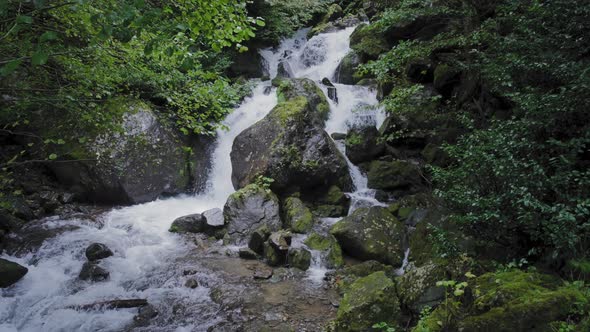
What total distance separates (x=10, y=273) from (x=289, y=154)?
663cm

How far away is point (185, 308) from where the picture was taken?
5.66 metres

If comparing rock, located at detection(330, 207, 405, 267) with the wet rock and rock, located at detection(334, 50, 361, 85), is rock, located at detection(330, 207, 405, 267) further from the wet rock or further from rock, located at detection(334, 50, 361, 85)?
rock, located at detection(334, 50, 361, 85)

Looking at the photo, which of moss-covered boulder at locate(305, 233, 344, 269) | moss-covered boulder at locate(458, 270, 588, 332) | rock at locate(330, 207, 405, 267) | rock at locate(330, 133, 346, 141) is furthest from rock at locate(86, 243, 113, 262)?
rock at locate(330, 133, 346, 141)

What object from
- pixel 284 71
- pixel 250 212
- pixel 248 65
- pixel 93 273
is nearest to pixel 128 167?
pixel 250 212

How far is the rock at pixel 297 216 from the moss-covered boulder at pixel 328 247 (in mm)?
668

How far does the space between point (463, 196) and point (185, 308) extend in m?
4.45

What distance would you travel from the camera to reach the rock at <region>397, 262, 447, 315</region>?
14.5 feet

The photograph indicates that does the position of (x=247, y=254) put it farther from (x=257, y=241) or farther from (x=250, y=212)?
(x=250, y=212)

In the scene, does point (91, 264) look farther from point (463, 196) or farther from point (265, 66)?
point (265, 66)

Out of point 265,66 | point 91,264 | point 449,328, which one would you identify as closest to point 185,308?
point 91,264

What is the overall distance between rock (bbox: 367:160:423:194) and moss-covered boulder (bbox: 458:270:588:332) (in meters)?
6.42

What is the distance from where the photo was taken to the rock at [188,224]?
348 inches

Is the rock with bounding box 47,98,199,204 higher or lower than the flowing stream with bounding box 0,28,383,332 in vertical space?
higher

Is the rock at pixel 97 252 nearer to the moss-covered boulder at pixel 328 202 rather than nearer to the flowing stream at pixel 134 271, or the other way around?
the flowing stream at pixel 134 271
